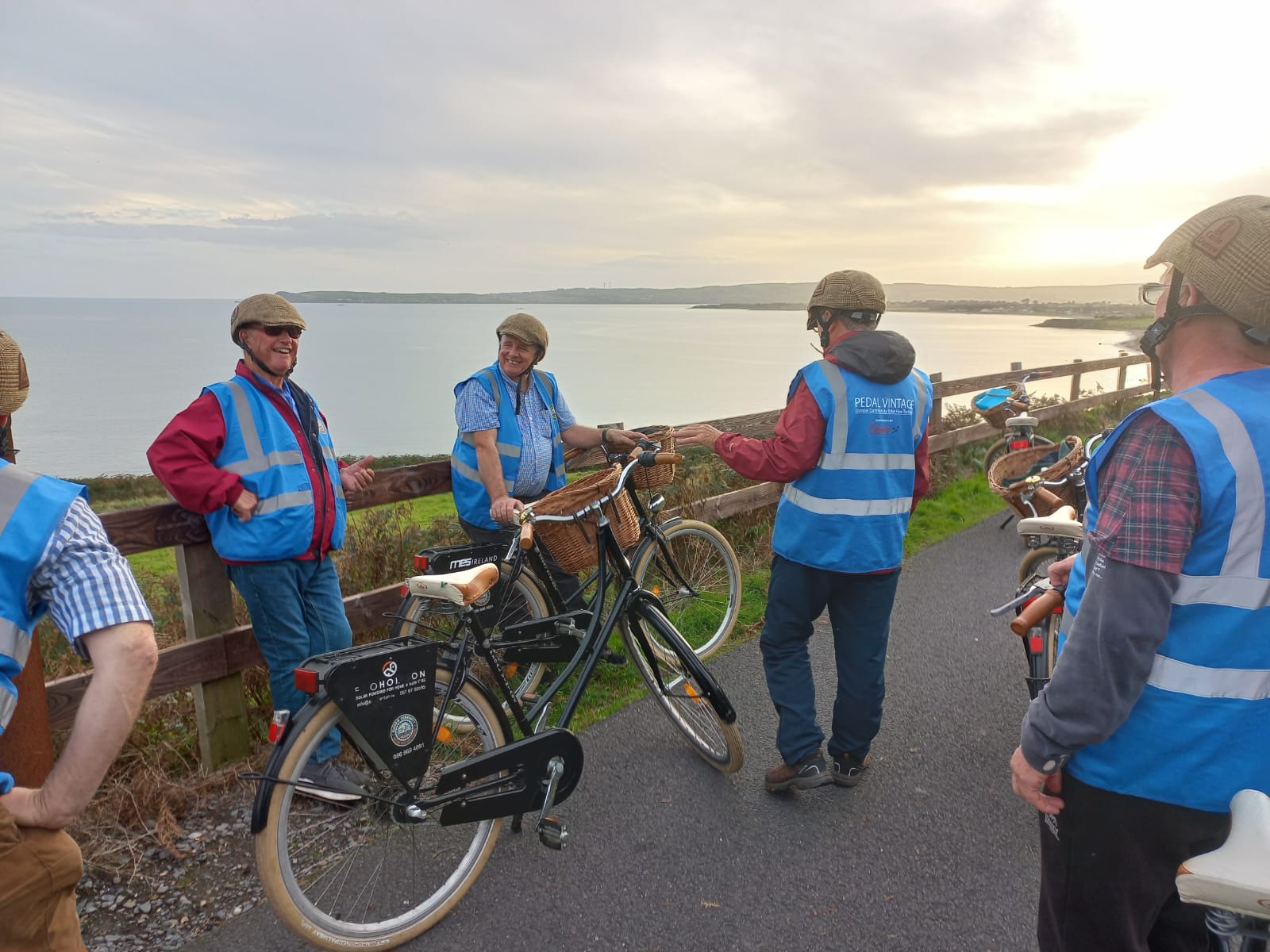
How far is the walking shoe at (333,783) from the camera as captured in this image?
2.56 m

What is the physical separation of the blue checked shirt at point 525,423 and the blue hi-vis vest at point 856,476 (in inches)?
60.0

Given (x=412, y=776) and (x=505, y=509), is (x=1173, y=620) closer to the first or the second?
(x=412, y=776)

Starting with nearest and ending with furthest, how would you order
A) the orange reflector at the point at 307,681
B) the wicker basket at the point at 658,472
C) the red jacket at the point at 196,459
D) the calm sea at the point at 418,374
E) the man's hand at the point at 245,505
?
1. the orange reflector at the point at 307,681
2. the red jacket at the point at 196,459
3. the man's hand at the point at 245,505
4. the wicker basket at the point at 658,472
5. the calm sea at the point at 418,374

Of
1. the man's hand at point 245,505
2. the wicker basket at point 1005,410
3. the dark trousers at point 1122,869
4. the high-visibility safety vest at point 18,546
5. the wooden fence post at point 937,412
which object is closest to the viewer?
the high-visibility safety vest at point 18,546

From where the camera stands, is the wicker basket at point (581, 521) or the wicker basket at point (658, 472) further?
the wicker basket at point (658, 472)

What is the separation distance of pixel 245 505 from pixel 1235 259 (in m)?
3.21

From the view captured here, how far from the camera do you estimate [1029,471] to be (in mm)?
6293

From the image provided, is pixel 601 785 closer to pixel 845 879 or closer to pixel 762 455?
pixel 845 879

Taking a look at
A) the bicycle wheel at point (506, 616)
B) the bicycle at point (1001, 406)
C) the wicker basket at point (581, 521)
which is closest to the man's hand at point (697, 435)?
the wicker basket at point (581, 521)

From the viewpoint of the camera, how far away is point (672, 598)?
495cm

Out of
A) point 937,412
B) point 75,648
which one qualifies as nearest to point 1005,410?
point 937,412

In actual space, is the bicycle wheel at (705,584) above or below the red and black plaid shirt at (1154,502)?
below

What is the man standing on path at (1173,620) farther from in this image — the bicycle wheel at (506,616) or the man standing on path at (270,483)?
the man standing on path at (270,483)

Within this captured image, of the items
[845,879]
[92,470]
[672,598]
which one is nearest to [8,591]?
[845,879]
